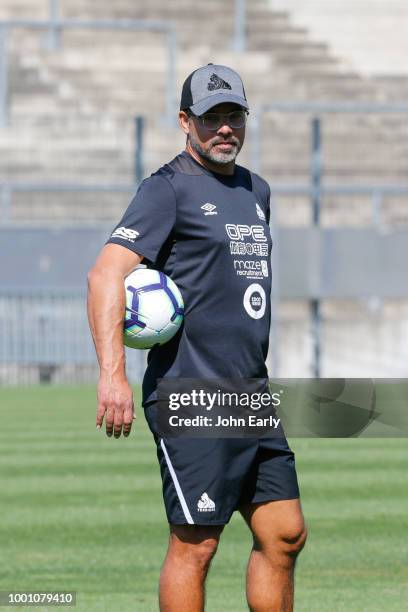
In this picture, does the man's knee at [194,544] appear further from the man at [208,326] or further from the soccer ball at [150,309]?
the soccer ball at [150,309]

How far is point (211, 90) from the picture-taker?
18.8 feet

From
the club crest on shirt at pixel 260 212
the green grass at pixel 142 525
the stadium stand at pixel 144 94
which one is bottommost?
the green grass at pixel 142 525

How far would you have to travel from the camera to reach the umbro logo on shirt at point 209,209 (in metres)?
5.67

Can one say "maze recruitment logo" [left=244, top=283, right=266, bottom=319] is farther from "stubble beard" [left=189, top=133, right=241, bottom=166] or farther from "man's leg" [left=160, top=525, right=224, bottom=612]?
"man's leg" [left=160, top=525, right=224, bottom=612]

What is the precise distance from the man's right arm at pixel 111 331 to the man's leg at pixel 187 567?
52 cm

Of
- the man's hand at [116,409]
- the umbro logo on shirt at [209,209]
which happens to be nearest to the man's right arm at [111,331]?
the man's hand at [116,409]

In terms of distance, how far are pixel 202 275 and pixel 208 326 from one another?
7.2 inches

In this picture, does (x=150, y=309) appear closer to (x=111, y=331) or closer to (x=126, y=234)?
(x=111, y=331)

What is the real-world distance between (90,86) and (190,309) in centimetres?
2023

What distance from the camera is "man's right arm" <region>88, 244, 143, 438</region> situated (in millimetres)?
5262

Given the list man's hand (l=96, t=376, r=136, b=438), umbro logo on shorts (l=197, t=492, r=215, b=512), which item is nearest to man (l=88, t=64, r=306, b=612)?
umbro logo on shorts (l=197, t=492, r=215, b=512)

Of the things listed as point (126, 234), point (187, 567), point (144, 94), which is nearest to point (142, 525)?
point (187, 567)

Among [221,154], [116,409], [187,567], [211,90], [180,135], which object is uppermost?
[180,135]

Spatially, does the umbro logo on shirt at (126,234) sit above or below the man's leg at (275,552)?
above
